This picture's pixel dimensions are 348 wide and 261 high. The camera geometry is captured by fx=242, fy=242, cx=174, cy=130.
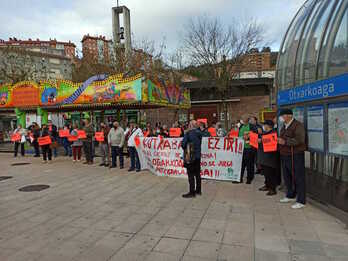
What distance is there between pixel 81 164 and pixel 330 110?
9.16 meters

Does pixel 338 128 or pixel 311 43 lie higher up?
pixel 311 43

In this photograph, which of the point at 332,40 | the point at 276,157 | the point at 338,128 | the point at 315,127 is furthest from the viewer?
the point at 276,157

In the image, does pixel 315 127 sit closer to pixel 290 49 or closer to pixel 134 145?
pixel 290 49

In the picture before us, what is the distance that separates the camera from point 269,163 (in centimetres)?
549

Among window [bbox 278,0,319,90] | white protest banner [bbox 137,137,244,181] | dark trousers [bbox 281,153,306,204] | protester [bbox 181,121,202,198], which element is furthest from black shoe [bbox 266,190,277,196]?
window [bbox 278,0,319,90]

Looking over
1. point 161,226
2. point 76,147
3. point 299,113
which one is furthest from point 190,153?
point 76,147

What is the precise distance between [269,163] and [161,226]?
2.91 metres

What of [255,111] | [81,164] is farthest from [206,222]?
[255,111]

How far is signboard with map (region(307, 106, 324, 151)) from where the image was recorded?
180 inches

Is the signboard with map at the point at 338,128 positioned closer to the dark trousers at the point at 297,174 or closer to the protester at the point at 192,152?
the dark trousers at the point at 297,174

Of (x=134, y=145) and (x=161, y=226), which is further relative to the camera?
(x=134, y=145)

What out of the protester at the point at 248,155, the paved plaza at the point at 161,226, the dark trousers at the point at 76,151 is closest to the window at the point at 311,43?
the protester at the point at 248,155

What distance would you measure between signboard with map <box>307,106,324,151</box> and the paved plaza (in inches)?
48.6

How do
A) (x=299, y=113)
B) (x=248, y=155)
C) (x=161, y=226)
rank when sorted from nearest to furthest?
(x=161, y=226), (x=299, y=113), (x=248, y=155)
